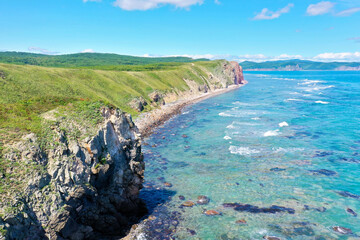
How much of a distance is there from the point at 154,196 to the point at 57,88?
3702 centimetres

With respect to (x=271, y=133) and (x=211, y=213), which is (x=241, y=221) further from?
(x=271, y=133)

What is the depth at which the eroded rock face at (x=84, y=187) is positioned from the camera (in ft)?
51.9

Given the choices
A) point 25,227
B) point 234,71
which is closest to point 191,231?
point 25,227

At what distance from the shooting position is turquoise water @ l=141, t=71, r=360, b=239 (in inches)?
882

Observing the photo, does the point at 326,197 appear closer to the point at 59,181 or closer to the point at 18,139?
the point at 59,181

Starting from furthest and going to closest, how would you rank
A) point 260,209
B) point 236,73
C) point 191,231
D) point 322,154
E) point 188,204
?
point 236,73, point 322,154, point 188,204, point 260,209, point 191,231

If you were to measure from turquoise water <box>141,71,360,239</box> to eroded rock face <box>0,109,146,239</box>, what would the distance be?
4044mm

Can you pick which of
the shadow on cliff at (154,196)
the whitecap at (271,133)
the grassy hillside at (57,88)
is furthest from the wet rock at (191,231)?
the whitecap at (271,133)

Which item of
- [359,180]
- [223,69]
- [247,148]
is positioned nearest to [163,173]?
[247,148]

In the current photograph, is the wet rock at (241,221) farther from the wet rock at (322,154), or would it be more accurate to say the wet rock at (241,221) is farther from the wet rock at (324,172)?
the wet rock at (322,154)

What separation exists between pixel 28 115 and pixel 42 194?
8534mm

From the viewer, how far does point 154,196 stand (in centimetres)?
2792

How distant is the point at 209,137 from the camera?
5047 cm

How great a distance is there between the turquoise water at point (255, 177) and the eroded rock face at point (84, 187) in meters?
4.04
